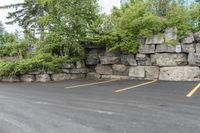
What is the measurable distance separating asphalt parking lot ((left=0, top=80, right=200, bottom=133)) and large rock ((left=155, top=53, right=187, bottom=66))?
1.99 meters

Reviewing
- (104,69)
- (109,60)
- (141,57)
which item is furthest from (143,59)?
(104,69)

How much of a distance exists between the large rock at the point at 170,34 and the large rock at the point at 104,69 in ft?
10.1

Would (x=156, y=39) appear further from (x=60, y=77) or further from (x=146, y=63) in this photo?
(x=60, y=77)

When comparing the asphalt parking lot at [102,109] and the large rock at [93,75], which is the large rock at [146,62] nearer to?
the large rock at [93,75]

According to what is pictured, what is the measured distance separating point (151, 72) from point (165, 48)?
48.0 inches

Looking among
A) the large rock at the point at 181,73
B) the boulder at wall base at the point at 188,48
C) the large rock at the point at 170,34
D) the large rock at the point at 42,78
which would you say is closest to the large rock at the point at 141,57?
the large rock at the point at 181,73

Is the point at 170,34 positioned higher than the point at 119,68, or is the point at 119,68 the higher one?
the point at 170,34

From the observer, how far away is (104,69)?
54.4ft

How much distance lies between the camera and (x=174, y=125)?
6605 mm

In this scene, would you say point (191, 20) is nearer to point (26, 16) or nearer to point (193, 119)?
point (193, 119)

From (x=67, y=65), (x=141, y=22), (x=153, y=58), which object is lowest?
(x=67, y=65)

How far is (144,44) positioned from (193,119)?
8.54 meters

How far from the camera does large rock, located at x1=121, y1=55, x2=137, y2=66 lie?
15.7 m

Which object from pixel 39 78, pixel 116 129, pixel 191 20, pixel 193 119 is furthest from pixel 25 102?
pixel 191 20
